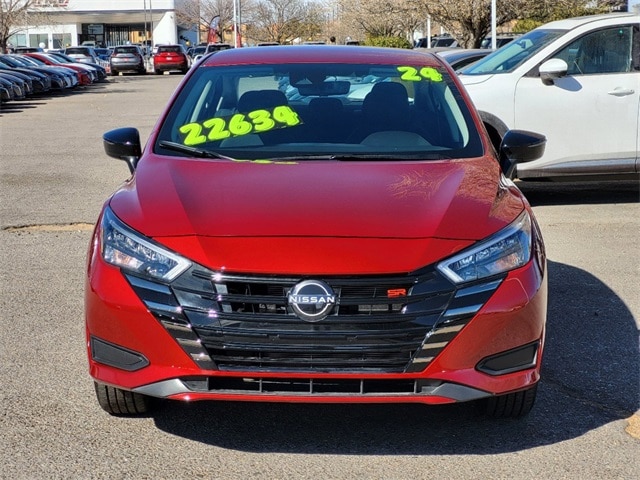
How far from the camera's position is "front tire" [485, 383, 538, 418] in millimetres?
4156

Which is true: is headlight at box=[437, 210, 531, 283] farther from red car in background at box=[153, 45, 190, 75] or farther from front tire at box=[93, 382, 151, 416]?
red car in background at box=[153, 45, 190, 75]

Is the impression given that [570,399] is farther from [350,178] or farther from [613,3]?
[613,3]

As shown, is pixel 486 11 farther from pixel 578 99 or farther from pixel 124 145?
pixel 124 145

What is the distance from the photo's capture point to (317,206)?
4.07 metres

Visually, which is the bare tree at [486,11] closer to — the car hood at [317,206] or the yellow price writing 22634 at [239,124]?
the yellow price writing 22634 at [239,124]

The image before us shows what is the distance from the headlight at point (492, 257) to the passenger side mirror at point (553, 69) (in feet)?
18.1

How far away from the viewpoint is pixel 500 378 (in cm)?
385

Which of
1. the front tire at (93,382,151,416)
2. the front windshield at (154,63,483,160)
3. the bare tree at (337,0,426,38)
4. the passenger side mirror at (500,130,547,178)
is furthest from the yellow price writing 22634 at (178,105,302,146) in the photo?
the bare tree at (337,0,426,38)

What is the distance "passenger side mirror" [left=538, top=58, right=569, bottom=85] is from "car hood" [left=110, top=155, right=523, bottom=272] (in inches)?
190

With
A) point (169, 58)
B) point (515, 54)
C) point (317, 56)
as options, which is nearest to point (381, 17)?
point (169, 58)

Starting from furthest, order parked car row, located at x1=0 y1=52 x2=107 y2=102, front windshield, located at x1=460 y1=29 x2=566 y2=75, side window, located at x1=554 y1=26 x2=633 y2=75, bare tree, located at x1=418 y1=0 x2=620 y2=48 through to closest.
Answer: bare tree, located at x1=418 y1=0 x2=620 y2=48 < parked car row, located at x1=0 y1=52 x2=107 y2=102 < front windshield, located at x1=460 y1=29 x2=566 y2=75 < side window, located at x1=554 y1=26 x2=633 y2=75

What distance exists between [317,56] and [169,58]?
4891 cm

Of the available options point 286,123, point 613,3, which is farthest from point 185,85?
point 613,3

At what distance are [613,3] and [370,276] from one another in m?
37.8
